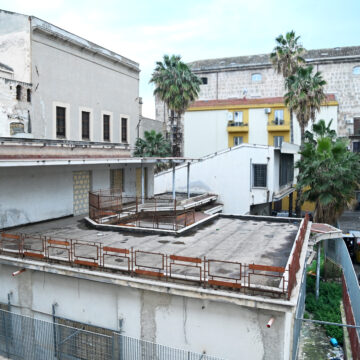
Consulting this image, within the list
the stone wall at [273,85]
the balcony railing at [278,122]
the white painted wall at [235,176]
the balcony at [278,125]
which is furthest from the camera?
Result: the stone wall at [273,85]

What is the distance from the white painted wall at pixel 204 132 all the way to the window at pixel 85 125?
67.1ft

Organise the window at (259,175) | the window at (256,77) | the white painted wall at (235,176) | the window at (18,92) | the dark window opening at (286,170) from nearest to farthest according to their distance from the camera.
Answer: the window at (18,92), the window at (259,175), the white painted wall at (235,176), the dark window opening at (286,170), the window at (256,77)

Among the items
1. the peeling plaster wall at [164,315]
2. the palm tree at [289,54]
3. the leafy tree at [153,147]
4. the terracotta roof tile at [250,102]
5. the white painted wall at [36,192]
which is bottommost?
the peeling plaster wall at [164,315]

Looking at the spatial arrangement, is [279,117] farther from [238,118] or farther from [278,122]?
[238,118]

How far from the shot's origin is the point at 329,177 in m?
21.0

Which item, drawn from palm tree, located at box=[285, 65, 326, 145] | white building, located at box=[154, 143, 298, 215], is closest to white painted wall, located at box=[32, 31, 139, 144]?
white building, located at box=[154, 143, 298, 215]

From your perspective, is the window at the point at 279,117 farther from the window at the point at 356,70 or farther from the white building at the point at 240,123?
the window at the point at 356,70

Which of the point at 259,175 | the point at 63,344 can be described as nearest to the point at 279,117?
the point at 259,175

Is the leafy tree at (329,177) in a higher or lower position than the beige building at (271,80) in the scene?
lower

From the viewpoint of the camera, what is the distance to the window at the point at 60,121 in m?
21.0

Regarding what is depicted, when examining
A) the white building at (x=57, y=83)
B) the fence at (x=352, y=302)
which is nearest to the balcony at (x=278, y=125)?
the white building at (x=57, y=83)

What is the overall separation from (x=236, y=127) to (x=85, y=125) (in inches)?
847

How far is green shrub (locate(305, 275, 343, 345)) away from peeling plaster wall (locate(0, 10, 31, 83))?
1715 cm

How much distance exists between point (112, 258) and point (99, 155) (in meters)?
10.1
